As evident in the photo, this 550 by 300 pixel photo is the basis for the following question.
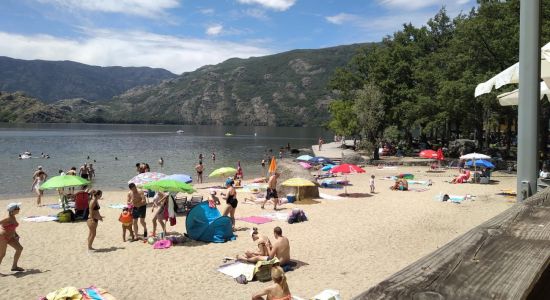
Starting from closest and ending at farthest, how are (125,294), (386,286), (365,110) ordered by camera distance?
(386,286) → (125,294) → (365,110)

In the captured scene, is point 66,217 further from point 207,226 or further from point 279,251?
point 279,251

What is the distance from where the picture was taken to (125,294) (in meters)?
9.85

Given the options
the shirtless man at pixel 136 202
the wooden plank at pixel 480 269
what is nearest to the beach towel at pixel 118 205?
the shirtless man at pixel 136 202

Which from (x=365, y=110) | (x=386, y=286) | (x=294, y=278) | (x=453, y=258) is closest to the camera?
(x=386, y=286)

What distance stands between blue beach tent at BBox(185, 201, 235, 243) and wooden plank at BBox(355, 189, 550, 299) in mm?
13222

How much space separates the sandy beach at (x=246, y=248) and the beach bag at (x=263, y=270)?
19 cm

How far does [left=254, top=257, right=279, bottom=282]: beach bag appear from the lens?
10602 mm

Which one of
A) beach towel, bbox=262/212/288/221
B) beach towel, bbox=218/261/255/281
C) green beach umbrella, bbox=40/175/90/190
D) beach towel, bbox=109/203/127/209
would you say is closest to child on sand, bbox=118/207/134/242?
beach towel, bbox=218/261/255/281

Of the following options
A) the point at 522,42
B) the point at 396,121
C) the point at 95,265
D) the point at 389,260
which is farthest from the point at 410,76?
the point at 522,42

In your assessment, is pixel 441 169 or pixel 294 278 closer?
pixel 294 278

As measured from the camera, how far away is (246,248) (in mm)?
13508

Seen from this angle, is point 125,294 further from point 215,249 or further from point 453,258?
point 453,258

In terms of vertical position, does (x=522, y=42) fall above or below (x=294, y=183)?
above

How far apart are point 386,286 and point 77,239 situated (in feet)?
51.6
